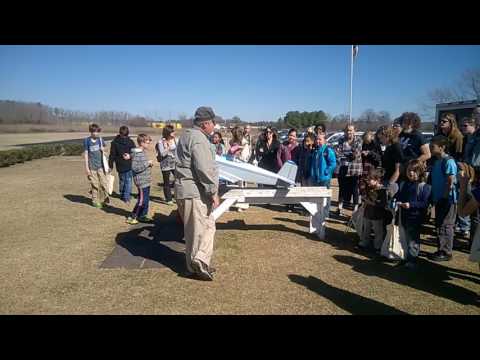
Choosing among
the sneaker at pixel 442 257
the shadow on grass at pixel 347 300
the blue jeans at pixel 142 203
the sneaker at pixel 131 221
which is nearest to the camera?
the shadow on grass at pixel 347 300

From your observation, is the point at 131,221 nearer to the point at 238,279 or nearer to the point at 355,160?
the point at 238,279

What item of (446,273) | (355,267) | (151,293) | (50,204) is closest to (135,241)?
(151,293)

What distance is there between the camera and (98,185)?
754 centimetres

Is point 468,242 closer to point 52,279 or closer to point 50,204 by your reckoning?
point 52,279

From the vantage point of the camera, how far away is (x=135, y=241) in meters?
5.26

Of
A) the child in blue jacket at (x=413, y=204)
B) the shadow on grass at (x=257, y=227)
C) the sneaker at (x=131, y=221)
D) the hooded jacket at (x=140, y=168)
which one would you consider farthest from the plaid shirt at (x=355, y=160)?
the sneaker at (x=131, y=221)

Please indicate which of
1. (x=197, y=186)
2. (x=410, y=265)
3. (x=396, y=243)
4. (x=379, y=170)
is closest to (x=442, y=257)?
(x=410, y=265)

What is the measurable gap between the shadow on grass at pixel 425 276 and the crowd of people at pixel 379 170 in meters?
0.24

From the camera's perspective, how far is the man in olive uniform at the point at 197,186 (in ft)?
12.3

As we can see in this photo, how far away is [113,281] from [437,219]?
4.54m

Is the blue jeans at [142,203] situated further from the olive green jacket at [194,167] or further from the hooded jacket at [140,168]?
the olive green jacket at [194,167]

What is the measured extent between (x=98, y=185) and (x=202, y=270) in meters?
4.83

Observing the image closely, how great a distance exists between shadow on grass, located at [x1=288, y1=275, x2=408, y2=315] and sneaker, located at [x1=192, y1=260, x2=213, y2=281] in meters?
1.05
